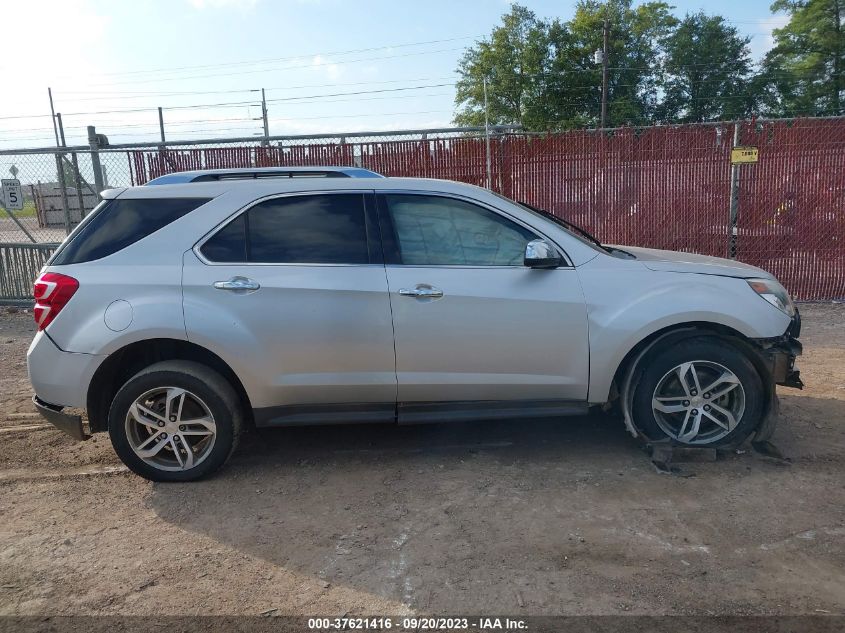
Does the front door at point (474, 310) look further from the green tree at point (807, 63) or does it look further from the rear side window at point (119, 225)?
the green tree at point (807, 63)

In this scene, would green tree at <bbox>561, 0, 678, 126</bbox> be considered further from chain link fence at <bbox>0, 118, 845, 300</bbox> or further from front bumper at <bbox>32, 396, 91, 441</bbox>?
front bumper at <bbox>32, 396, 91, 441</bbox>

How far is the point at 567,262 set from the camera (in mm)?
4152

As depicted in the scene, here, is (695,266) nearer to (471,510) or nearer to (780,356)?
(780,356)

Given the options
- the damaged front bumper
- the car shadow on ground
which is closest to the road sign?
the car shadow on ground

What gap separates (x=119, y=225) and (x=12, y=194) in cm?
672

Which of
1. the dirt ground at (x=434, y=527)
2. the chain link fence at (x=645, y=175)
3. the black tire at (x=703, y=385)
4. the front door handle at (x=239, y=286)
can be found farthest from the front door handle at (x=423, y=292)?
the chain link fence at (x=645, y=175)

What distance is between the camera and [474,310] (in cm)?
403

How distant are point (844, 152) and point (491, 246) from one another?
265 inches

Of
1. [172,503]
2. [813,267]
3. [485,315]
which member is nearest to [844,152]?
[813,267]

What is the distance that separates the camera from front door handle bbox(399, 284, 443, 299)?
4020 millimetres

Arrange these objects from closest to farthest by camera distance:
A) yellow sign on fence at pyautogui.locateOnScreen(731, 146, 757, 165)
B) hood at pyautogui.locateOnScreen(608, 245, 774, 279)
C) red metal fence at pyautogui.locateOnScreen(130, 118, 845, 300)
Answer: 1. hood at pyautogui.locateOnScreen(608, 245, 774, 279)
2. yellow sign on fence at pyautogui.locateOnScreen(731, 146, 757, 165)
3. red metal fence at pyautogui.locateOnScreen(130, 118, 845, 300)

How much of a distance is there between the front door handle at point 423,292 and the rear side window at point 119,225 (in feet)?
4.51

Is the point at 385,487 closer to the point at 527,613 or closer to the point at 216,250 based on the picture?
the point at 527,613

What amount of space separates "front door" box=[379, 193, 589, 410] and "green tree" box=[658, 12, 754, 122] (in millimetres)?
46655
